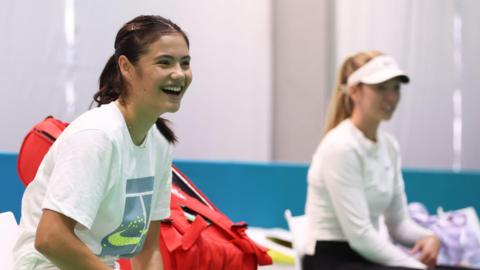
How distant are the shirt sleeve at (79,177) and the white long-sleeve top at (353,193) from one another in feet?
4.28

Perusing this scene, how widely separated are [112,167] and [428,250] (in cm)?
158

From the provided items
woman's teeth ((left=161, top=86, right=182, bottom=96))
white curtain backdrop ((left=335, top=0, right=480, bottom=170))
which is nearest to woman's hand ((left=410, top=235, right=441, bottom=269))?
woman's teeth ((left=161, top=86, right=182, bottom=96))

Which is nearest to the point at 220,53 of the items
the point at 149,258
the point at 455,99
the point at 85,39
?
the point at 85,39

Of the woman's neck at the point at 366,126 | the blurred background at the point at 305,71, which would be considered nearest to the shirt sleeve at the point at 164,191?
the woman's neck at the point at 366,126

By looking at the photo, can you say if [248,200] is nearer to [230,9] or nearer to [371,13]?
[230,9]

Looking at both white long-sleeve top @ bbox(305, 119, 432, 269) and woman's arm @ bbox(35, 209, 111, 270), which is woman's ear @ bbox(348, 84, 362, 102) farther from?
woman's arm @ bbox(35, 209, 111, 270)

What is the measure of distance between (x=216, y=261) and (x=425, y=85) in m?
2.80

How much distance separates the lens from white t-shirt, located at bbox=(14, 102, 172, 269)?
175 centimetres

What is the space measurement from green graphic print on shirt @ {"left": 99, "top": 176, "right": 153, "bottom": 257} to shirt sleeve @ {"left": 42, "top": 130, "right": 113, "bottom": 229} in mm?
158

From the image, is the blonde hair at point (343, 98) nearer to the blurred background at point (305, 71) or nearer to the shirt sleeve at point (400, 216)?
the shirt sleeve at point (400, 216)

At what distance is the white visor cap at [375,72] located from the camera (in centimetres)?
315

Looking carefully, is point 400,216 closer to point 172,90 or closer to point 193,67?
point 172,90

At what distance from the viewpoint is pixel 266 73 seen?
5234mm

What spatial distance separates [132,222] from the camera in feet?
6.49
